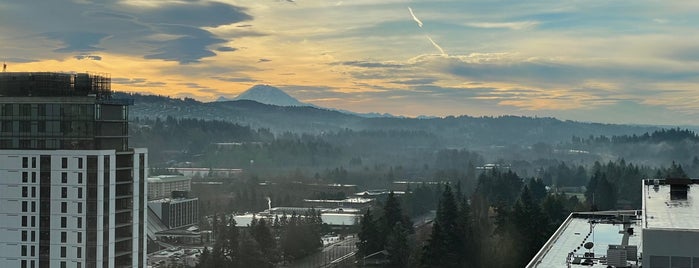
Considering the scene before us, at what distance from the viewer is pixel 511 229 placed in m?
65.0

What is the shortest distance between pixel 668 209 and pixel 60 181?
3014 centimetres

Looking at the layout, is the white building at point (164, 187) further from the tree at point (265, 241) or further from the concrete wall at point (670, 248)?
the concrete wall at point (670, 248)

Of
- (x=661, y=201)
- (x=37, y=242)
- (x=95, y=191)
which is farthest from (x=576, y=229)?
(x=37, y=242)

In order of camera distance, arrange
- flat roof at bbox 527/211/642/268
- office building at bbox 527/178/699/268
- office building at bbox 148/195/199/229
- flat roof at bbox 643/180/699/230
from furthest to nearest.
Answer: office building at bbox 148/195/199/229 → flat roof at bbox 527/211/642/268 → flat roof at bbox 643/180/699/230 → office building at bbox 527/178/699/268

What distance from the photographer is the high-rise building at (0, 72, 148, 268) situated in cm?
4131

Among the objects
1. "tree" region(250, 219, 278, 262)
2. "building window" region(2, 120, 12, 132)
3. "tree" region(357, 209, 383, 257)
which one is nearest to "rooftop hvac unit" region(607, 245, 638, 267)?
"building window" region(2, 120, 12, 132)

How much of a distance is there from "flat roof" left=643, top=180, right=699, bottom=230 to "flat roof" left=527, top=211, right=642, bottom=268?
7.32 ft

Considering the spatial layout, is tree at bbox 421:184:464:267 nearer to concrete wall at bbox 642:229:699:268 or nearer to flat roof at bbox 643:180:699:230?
flat roof at bbox 643:180:699:230

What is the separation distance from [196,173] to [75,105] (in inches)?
4595

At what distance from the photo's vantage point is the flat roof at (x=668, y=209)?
27438 mm

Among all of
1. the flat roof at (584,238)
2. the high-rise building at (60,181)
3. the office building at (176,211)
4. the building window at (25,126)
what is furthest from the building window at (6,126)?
the office building at (176,211)

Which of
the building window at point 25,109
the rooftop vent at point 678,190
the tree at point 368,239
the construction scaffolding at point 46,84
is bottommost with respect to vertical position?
the tree at point 368,239

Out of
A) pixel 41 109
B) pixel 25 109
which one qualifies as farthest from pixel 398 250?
pixel 25 109

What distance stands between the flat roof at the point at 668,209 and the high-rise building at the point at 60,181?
89.7 ft
